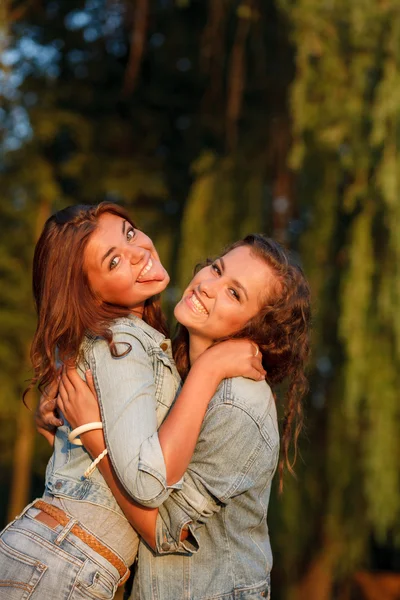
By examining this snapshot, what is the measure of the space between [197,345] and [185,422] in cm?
37

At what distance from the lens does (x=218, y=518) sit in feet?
6.24

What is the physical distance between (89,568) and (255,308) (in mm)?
727

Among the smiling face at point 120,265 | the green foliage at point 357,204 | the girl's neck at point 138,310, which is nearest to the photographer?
the smiling face at point 120,265

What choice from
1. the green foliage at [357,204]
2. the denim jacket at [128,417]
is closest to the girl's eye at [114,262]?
the denim jacket at [128,417]

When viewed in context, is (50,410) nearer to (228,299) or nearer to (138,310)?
(138,310)

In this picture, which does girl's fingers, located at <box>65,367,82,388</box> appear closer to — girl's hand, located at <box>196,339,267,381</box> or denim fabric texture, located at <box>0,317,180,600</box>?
denim fabric texture, located at <box>0,317,180,600</box>

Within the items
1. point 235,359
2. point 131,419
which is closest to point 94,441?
point 131,419

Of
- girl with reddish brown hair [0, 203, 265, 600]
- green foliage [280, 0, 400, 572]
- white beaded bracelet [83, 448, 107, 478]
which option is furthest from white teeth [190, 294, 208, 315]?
green foliage [280, 0, 400, 572]

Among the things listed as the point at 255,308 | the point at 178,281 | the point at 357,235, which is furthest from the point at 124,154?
the point at 255,308

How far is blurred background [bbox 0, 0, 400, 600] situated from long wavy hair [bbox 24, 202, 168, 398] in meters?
3.05

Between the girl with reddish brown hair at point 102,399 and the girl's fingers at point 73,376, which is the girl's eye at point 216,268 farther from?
the girl's fingers at point 73,376

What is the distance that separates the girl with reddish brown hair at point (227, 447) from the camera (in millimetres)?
1824

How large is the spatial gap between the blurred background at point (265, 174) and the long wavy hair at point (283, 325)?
279cm

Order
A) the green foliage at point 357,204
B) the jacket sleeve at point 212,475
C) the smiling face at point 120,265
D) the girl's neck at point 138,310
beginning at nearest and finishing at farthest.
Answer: the jacket sleeve at point 212,475 < the smiling face at point 120,265 < the girl's neck at point 138,310 < the green foliage at point 357,204
